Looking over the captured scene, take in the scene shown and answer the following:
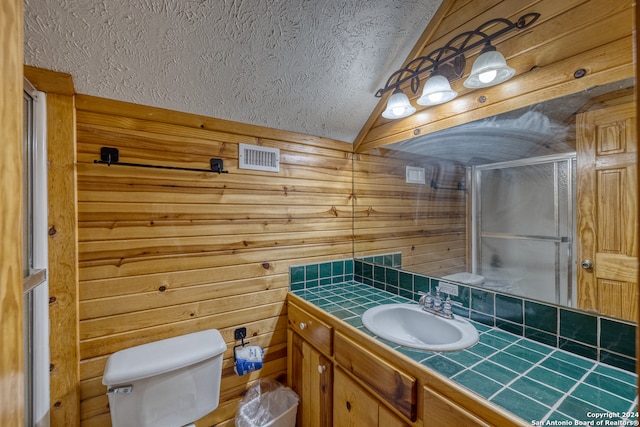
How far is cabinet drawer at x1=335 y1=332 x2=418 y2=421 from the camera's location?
96 centimetres

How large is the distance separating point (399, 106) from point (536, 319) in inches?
45.8

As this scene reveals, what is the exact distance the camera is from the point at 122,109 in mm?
1340

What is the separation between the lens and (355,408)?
1.20 m

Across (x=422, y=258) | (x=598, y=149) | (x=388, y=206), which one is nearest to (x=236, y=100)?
(x=388, y=206)

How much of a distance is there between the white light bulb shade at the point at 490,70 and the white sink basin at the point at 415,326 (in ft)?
3.56

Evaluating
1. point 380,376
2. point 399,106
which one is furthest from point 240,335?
point 399,106

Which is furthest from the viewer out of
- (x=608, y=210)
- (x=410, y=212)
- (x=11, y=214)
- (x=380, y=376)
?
(x=410, y=212)

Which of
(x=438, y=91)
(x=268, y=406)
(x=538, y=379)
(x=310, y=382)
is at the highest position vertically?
(x=438, y=91)

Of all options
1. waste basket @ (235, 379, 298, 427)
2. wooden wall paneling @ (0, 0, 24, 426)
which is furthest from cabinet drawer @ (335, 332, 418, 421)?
wooden wall paneling @ (0, 0, 24, 426)

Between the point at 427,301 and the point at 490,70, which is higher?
the point at 490,70

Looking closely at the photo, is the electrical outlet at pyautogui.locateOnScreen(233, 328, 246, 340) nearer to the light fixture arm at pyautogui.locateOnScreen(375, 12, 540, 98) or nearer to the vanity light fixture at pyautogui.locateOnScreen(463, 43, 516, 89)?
the light fixture arm at pyautogui.locateOnScreen(375, 12, 540, 98)

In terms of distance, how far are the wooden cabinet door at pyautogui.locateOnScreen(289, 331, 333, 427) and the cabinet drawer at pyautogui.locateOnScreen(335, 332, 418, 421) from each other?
0.17 metres

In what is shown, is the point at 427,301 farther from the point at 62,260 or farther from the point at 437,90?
the point at 62,260

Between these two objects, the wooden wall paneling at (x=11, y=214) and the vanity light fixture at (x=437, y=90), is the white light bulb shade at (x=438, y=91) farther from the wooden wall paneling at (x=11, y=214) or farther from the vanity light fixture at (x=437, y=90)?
the wooden wall paneling at (x=11, y=214)
